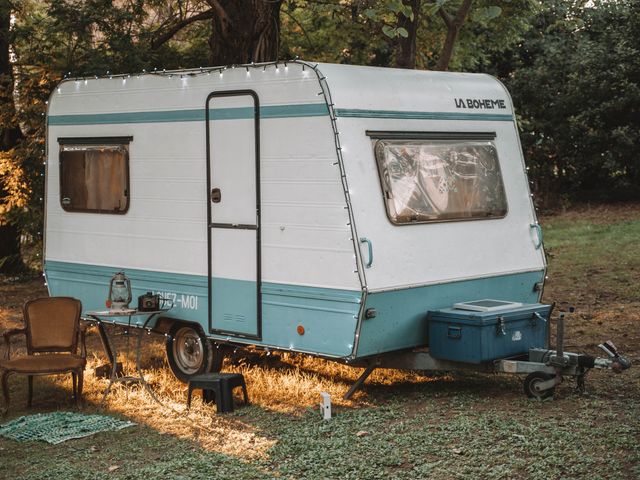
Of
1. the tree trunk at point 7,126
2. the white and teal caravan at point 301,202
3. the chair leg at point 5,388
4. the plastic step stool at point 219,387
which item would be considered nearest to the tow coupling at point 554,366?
the white and teal caravan at point 301,202

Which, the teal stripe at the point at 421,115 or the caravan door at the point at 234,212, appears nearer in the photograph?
the teal stripe at the point at 421,115

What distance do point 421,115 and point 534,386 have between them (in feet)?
7.80

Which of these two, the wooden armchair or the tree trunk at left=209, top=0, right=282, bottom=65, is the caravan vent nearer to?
the wooden armchair

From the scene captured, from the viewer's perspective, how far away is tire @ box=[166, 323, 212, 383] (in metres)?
9.16

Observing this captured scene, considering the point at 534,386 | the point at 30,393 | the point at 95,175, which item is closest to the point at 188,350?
the point at 30,393

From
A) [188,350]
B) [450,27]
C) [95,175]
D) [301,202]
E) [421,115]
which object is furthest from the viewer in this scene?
[450,27]

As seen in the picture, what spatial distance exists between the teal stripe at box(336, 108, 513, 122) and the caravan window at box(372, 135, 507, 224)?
18 cm

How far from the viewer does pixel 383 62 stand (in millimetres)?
19578

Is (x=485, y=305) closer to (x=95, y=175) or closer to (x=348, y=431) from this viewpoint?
(x=348, y=431)

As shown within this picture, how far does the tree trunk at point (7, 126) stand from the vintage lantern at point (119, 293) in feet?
18.9

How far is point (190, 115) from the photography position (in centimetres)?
902

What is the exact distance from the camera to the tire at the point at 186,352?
916 centimetres

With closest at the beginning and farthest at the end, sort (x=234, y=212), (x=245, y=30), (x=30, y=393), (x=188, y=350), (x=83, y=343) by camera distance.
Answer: (x=234, y=212) → (x=30, y=393) → (x=83, y=343) → (x=188, y=350) → (x=245, y=30)

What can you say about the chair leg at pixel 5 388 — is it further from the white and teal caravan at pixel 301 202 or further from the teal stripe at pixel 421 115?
the teal stripe at pixel 421 115
